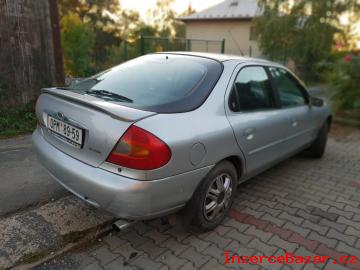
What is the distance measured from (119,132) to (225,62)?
→ 1.40m

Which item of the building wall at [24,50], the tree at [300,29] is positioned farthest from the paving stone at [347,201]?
the tree at [300,29]

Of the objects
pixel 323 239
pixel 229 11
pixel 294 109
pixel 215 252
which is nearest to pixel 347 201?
pixel 323 239

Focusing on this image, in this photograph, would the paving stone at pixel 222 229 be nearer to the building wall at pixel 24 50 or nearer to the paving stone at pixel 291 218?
the paving stone at pixel 291 218

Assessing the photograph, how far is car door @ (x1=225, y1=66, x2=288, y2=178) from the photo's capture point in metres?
2.86

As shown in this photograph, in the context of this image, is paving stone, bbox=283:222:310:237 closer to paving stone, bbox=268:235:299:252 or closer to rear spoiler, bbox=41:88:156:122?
paving stone, bbox=268:235:299:252

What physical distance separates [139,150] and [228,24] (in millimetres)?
25855

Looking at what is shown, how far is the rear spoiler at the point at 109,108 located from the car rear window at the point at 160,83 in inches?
4.0

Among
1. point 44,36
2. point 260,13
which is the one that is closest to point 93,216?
point 44,36

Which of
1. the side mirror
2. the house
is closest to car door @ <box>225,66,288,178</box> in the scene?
the side mirror

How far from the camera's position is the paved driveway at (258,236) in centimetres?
243

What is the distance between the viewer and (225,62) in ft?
9.75

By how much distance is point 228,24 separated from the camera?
84.6ft

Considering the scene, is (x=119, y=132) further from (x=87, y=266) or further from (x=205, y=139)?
(x=87, y=266)

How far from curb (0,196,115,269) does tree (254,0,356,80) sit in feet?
34.8
